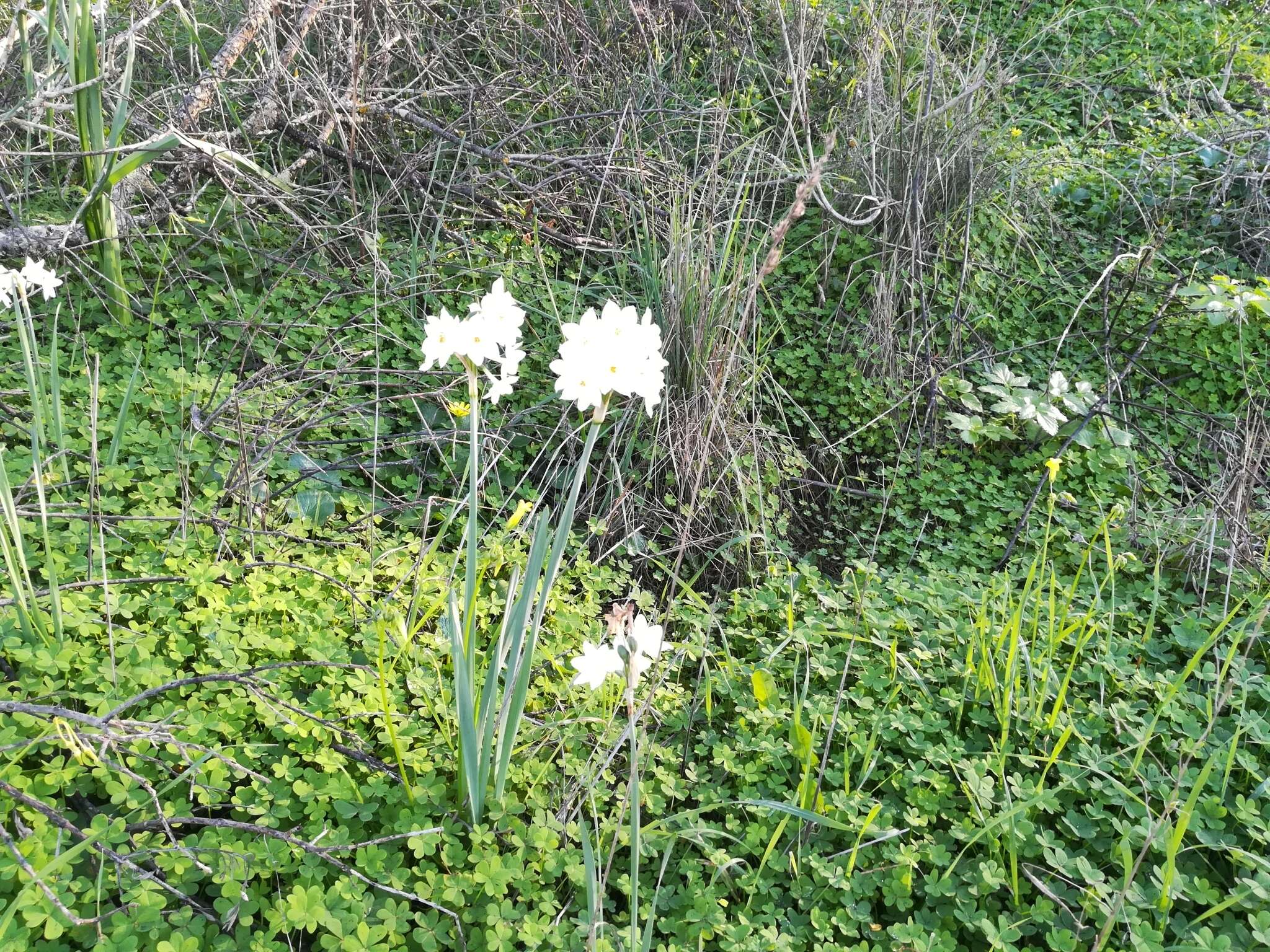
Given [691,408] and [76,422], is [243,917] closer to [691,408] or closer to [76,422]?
[76,422]

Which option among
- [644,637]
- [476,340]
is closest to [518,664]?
[644,637]

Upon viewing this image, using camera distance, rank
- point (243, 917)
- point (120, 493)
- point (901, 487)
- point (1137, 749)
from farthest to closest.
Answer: point (901, 487) < point (120, 493) < point (1137, 749) < point (243, 917)

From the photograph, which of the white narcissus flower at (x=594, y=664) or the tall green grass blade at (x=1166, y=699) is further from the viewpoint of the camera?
the tall green grass blade at (x=1166, y=699)

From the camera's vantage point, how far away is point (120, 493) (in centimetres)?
238

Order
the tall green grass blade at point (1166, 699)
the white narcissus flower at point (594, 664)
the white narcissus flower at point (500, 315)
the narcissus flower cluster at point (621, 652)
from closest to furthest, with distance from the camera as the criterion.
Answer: the narcissus flower cluster at point (621, 652)
the white narcissus flower at point (500, 315)
the white narcissus flower at point (594, 664)
the tall green grass blade at point (1166, 699)

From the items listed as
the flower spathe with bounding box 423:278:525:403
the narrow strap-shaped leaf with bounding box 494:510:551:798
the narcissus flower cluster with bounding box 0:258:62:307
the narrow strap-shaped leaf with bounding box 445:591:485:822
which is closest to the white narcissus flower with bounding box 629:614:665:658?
the narrow strap-shaped leaf with bounding box 494:510:551:798

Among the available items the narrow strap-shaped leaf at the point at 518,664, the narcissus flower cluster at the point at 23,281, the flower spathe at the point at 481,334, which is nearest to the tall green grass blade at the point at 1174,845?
the narrow strap-shaped leaf at the point at 518,664

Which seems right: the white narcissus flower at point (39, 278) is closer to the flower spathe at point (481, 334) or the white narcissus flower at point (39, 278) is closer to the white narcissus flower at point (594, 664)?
the flower spathe at point (481, 334)

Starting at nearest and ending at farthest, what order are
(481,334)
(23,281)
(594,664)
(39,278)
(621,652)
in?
(621,652) < (481,334) < (594,664) < (23,281) < (39,278)

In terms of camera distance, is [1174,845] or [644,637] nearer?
[644,637]

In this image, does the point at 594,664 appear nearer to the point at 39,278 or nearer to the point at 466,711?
the point at 466,711

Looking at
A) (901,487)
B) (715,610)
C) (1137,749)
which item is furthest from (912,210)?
(1137,749)

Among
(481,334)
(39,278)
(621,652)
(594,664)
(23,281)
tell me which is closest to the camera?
(621,652)

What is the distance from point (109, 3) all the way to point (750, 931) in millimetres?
4667
